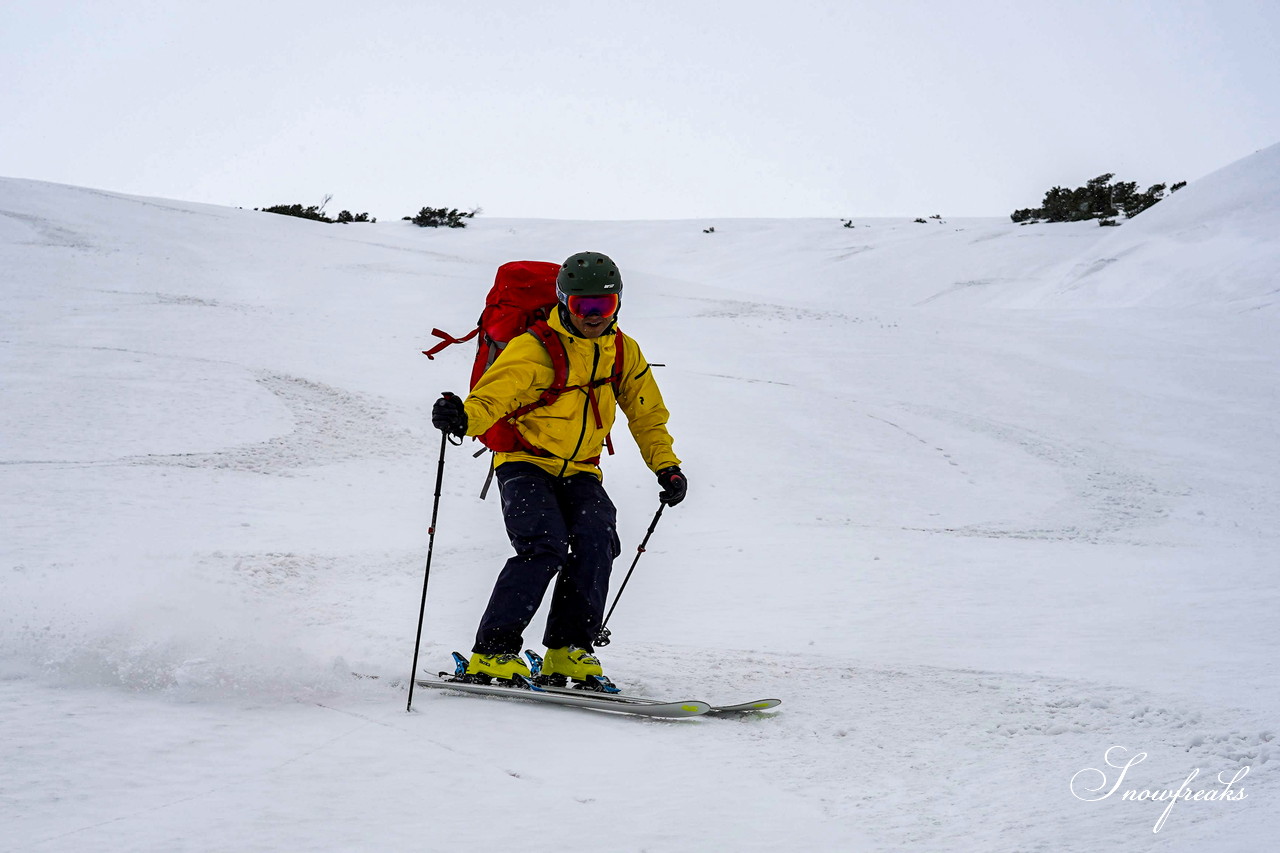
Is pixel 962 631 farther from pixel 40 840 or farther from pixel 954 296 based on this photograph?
pixel 954 296

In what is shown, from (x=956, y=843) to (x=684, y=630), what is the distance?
298 centimetres

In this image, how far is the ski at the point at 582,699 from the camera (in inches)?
139

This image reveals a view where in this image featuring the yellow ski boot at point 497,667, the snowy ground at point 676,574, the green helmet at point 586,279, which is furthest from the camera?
the green helmet at point 586,279

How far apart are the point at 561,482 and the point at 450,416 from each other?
804mm

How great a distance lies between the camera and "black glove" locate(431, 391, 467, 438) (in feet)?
11.8

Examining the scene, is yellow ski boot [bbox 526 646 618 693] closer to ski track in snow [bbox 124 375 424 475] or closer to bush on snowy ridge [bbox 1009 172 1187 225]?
ski track in snow [bbox 124 375 424 475]

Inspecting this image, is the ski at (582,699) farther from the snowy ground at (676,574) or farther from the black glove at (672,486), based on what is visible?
the black glove at (672,486)

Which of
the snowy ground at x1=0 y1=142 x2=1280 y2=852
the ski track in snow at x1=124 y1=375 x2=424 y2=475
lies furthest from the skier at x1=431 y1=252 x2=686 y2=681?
the ski track in snow at x1=124 y1=375 x2=424 y2=475

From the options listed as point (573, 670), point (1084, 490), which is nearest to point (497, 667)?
point (573, 670)

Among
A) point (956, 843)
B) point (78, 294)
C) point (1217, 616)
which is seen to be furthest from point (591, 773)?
point (78, 294)

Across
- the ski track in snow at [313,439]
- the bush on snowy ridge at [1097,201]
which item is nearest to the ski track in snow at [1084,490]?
the ski track in snow at [313,439]

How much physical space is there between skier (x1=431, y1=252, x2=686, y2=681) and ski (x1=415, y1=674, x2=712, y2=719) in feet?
0.38

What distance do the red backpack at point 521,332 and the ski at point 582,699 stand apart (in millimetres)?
1004

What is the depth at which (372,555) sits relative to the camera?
20.3 ft
